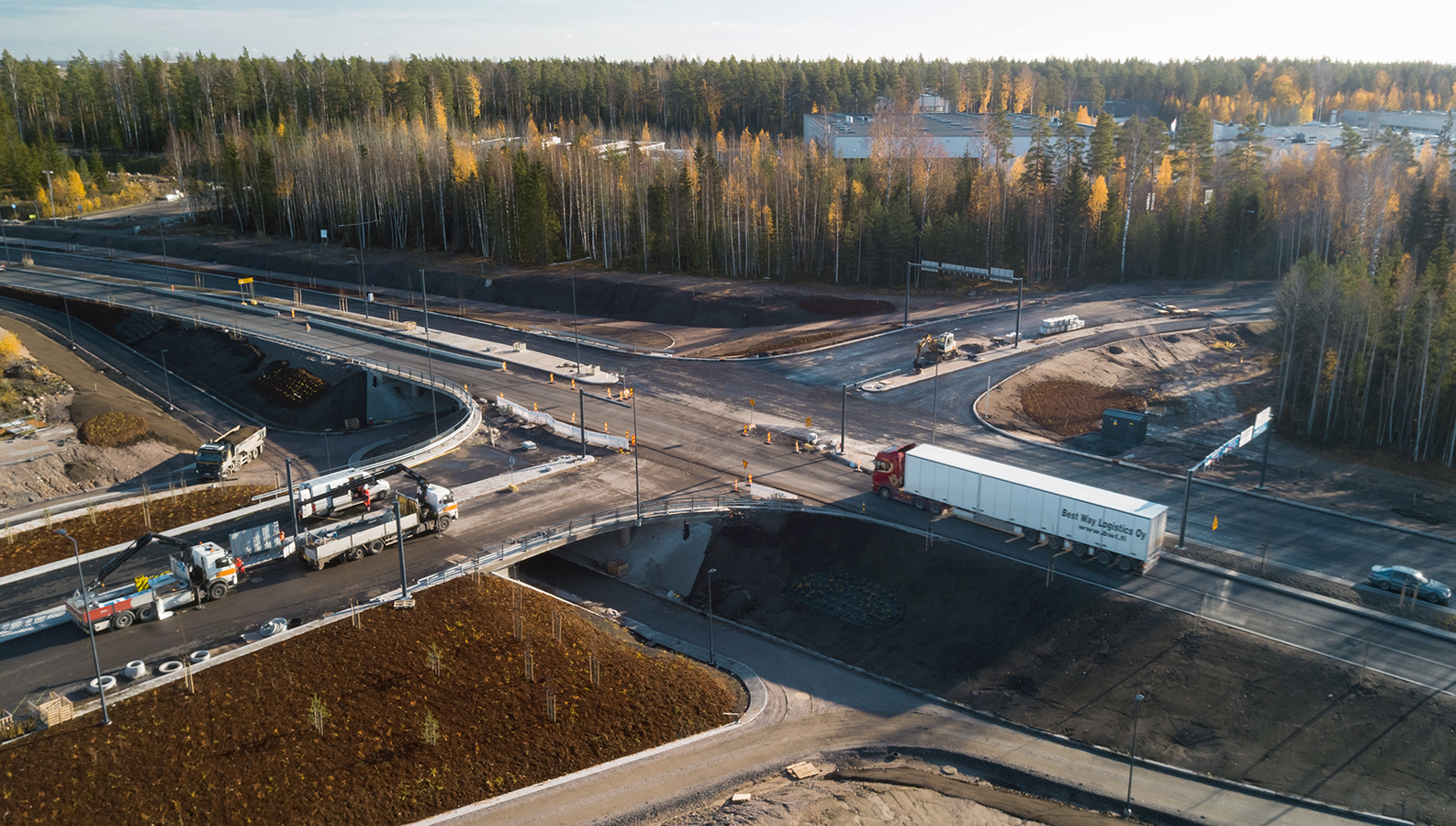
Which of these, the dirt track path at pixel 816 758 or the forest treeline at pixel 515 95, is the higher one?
the forest treeline at pixel 515 95

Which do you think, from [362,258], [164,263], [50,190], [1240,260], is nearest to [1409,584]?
[1240,260]

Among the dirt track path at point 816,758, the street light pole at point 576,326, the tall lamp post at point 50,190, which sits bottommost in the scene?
the dirt track path at point 816,758

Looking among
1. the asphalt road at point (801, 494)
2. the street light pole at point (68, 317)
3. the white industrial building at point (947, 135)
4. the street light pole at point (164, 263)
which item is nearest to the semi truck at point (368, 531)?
the asphalt road at point (801, 494)

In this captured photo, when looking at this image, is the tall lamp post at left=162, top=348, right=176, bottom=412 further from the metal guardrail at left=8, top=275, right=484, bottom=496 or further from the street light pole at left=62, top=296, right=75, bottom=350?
the street light pole at left=62, top=296, right=75, bottom=350

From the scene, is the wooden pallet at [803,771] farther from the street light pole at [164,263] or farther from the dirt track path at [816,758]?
the street light pole at [164,263]

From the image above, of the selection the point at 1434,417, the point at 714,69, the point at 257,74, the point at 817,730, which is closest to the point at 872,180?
the point at 1434,417

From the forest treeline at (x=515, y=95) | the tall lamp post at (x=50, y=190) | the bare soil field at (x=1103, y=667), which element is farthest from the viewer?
the forest treeline at (x=515, y=95)

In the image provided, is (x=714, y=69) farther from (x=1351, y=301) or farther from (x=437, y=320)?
(x=1351, y=301)
